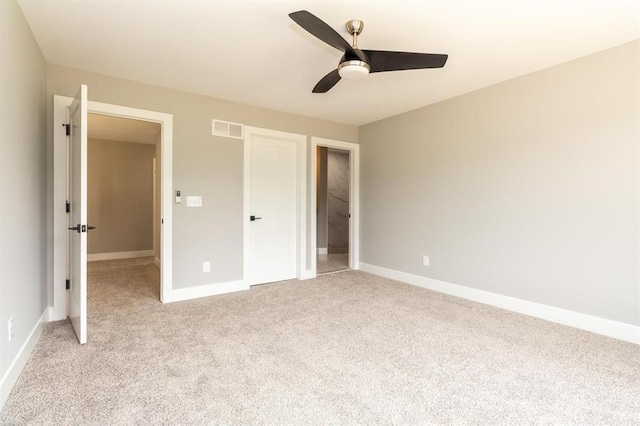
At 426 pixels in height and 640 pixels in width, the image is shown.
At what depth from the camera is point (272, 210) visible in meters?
4.30

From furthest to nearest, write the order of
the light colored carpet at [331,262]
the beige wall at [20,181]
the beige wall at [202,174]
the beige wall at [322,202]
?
1. the beige wall at [322,202]
2. the light colored carpet at [331,262]
3. the beige wall at [202,174]
4. the beige wall at [20,181]

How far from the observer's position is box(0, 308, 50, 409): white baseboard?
167 centimetres

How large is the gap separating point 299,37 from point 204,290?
9.38ft

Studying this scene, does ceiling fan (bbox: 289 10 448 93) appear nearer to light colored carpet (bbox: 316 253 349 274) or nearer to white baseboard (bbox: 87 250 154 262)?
light colored carpet (bbox: 316 253 349 274)

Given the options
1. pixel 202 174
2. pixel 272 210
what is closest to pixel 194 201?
pixel 202 174

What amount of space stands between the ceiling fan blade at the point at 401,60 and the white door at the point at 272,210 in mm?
2309

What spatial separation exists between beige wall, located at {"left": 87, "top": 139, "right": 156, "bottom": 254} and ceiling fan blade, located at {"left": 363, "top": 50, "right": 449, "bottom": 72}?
5.78 m

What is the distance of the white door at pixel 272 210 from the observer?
414 centimetres

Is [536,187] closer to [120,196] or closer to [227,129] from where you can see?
[227,129]

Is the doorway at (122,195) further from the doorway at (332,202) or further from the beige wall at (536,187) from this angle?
the beige wall at (536,187)

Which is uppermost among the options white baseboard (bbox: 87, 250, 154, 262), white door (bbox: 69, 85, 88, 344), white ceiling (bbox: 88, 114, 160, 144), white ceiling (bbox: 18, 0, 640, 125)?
white ceiling (bbox: 88, 114, 160, 144)

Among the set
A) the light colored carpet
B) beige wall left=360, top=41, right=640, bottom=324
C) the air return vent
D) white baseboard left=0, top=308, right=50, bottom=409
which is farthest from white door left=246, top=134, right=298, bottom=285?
white baseboard left=0, top=308, right=50, bottom=409

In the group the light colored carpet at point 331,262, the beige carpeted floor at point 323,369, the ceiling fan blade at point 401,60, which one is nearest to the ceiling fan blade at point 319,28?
the ceiling fan blade at point 401,60

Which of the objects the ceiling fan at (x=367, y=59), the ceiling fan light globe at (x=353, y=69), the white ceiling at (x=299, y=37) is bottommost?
the ceiling fan light globe at (x=353, y=69)
